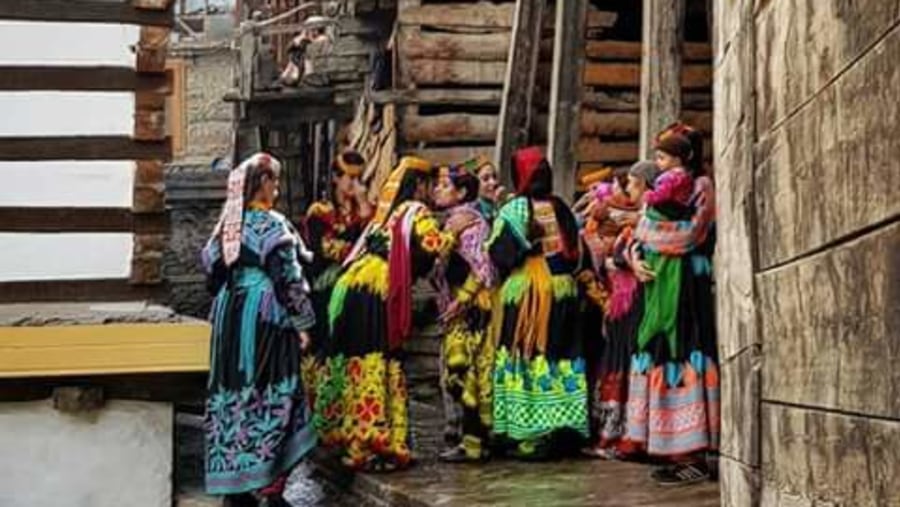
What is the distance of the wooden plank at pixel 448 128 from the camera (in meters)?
11.7

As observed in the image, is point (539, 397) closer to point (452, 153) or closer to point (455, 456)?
point (455, 456)

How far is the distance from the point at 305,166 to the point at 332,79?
461cm

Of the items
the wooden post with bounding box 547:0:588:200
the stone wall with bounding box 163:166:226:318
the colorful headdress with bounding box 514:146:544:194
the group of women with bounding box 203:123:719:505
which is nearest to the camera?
the group of women with bounding box 203:123:719:505

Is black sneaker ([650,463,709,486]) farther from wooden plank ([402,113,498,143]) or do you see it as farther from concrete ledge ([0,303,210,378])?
wooden plank ([402,113,498,143])

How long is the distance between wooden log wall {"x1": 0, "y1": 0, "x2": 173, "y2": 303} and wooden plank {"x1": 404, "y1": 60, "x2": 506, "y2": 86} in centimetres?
500

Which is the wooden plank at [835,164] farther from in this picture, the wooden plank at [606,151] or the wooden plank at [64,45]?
the wooden plank at [606,151]

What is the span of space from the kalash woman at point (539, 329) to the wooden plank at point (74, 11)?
2.21 metres

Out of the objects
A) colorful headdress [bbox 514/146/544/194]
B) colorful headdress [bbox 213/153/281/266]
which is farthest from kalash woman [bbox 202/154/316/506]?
colorful headdress [bbox 514/146/544/194]

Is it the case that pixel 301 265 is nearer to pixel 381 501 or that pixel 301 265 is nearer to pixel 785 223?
pixel 381 501

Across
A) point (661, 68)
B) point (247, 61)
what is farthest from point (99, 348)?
point (247, 61)

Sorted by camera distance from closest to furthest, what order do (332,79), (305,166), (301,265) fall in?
(301,265) → (332,79) → (305,166)

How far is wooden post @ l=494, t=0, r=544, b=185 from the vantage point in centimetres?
1091

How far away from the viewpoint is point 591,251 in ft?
24.7

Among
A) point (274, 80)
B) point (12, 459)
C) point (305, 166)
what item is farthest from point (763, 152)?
point (305, 166)
